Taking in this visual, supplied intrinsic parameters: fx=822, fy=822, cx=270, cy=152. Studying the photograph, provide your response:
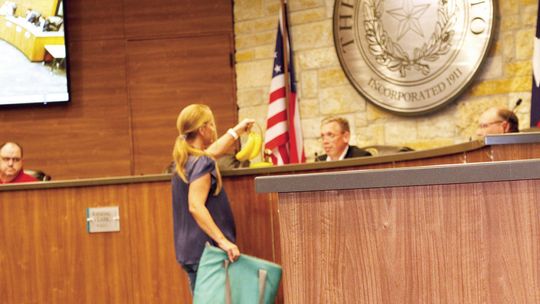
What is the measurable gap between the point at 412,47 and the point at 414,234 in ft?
15.6

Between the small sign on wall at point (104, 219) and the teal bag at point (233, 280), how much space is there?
106cm

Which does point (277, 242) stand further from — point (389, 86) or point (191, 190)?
point (389, 86)

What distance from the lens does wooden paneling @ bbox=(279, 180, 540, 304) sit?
1429mm

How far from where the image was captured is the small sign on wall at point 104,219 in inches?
185

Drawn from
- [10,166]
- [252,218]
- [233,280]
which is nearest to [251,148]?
[252,218]

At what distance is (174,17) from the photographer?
726 centimetres

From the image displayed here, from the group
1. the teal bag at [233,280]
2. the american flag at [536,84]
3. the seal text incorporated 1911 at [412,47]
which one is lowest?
the teal bag at [233,280]

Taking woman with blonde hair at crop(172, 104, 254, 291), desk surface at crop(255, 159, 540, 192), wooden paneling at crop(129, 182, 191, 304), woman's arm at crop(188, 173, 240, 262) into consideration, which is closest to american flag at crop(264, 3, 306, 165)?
wooden paneling at crop(129, 182, 191, 304)

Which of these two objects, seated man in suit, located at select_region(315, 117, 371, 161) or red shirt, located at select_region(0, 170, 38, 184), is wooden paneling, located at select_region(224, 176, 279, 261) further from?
red shirt, located at select_region(0, 170, 38, 184)

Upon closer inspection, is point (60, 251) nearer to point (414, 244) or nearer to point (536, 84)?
point (536, 84)

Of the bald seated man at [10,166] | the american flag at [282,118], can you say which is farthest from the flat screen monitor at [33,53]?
the american flag at [282,118]

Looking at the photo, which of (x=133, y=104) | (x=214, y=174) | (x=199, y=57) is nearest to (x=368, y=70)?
(x=199, y=57)

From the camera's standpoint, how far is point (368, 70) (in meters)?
6.28

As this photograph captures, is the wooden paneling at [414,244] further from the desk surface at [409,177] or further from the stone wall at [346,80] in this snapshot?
the stone wall at [346,80]
